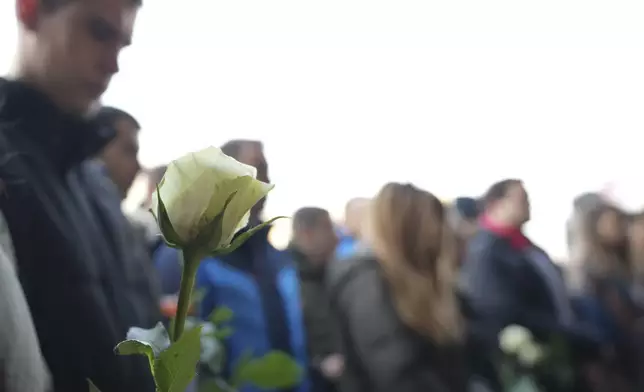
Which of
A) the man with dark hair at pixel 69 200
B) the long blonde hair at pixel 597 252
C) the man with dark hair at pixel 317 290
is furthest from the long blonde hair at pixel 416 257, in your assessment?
the long blonde hair at pixel 597 252

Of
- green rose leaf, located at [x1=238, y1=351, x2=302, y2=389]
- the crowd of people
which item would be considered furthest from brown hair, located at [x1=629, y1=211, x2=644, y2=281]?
green rose leaf, located at [x1=238, y1=351, x2=302, y2=389]

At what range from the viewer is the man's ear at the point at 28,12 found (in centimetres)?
47

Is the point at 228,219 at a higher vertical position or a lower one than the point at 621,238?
higher

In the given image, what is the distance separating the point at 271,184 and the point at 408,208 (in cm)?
72

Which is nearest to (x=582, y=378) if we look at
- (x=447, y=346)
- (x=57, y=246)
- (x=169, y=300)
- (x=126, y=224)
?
(x=447, y=346)

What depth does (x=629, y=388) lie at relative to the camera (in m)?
1.48

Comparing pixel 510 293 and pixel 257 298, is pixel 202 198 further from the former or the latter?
pixel 510 293

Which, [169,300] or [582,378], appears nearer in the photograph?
[169,300]

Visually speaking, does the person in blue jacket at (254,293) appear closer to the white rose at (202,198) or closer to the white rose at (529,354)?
the white rose at (529,354)

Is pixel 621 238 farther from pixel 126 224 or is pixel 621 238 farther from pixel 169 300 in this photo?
pixel 126 224

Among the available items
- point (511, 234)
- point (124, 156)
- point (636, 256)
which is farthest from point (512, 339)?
point (124, 156)

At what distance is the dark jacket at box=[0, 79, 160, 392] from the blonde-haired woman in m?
0.48

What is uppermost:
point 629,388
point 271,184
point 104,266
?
point 271,184

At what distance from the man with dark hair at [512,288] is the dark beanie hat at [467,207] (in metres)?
0.35
